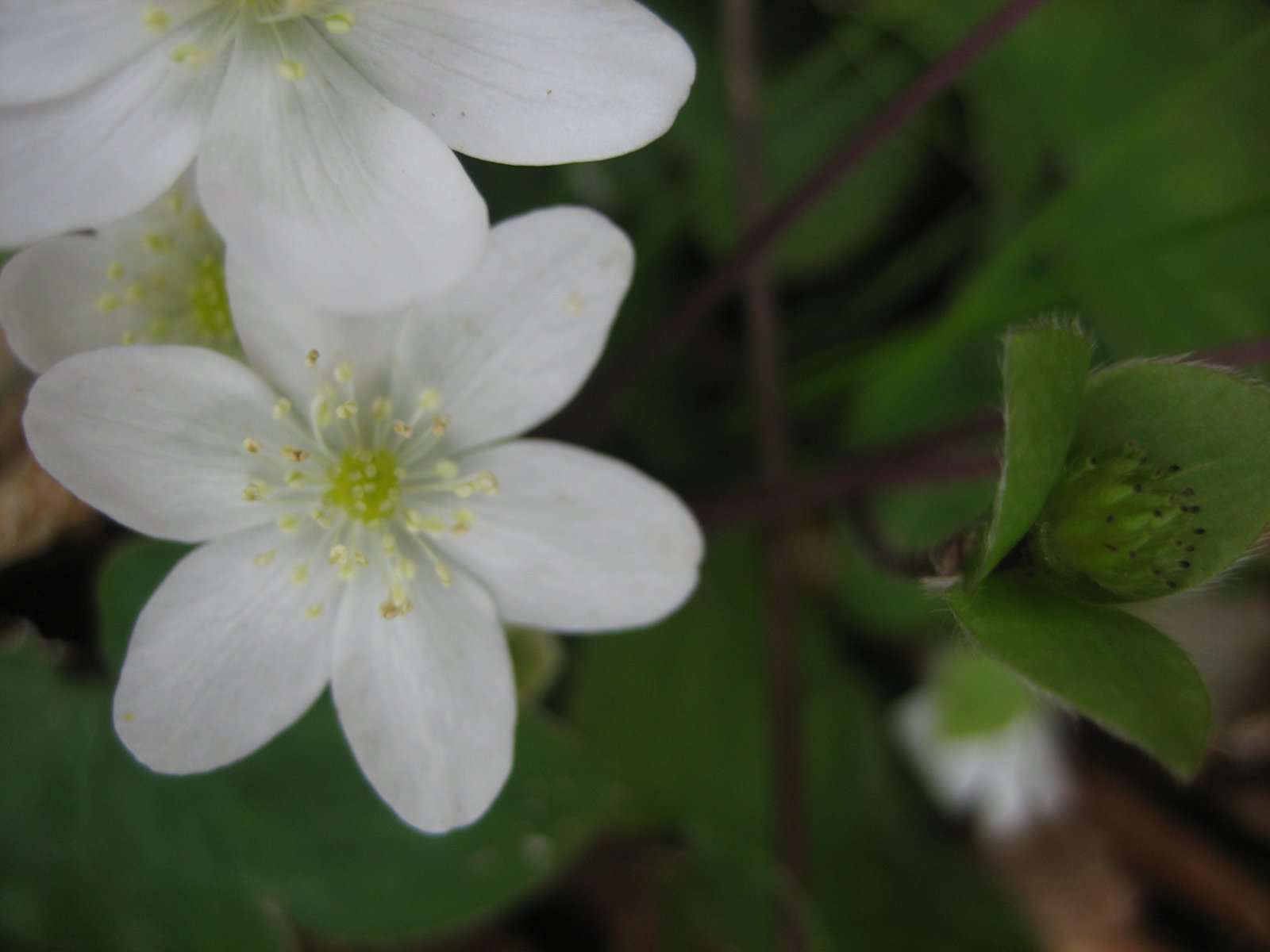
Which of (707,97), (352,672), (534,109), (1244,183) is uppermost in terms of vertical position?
(534,109)

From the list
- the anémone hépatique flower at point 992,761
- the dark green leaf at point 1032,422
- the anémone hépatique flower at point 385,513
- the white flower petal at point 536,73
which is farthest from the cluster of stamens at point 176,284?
the anémone hépatique flower at point 992,761

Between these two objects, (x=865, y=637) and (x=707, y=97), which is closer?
(x=707, y=97)

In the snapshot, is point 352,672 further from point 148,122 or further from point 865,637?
point 865,637

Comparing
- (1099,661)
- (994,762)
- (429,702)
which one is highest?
(1099,661)

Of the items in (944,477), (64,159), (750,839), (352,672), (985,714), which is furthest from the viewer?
(985,714)

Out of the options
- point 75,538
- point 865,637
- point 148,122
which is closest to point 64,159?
point 148,122

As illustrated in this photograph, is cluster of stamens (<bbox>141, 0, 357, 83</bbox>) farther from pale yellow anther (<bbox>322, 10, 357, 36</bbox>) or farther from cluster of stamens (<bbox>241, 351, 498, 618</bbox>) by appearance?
cluster of stamens (<bbox>241, 351, 498, 618</bbox>)

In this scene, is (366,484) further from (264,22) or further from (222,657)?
(264,22)

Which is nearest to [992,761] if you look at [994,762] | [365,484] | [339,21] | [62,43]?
[994,762]
